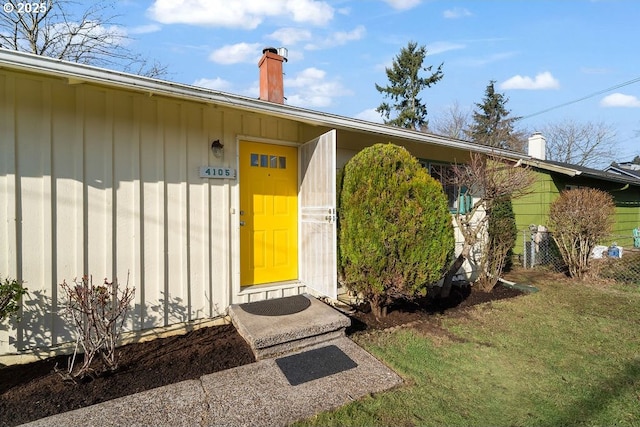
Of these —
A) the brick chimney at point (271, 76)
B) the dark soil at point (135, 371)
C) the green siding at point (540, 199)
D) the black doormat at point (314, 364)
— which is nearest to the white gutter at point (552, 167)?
the green siding at point (540, 199)

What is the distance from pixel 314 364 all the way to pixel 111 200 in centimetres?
257

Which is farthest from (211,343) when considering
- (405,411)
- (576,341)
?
(576,341)

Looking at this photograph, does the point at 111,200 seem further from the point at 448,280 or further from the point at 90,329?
the point at 448,280

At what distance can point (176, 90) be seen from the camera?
2.92 m

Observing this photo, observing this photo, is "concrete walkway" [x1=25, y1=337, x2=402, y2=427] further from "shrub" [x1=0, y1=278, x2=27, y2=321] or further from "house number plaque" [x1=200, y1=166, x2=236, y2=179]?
"house number plaque" [x1=200, y1=166, x2=236, y2=179]

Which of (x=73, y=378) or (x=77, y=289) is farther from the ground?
(x=77, y=289)

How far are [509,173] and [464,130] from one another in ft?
75.4

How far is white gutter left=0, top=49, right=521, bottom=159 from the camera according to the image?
232 centimetres

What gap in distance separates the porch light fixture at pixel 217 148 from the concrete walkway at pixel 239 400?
7.70 feet

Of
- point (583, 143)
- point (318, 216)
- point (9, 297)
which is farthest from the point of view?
point (583, 143)

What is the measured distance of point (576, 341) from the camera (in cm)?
324

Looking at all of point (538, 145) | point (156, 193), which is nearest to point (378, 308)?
point (156, 193)

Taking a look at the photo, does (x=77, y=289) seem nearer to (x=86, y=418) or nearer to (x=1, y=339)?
(x=1, y=339)

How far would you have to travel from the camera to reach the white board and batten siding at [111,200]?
270 cm
